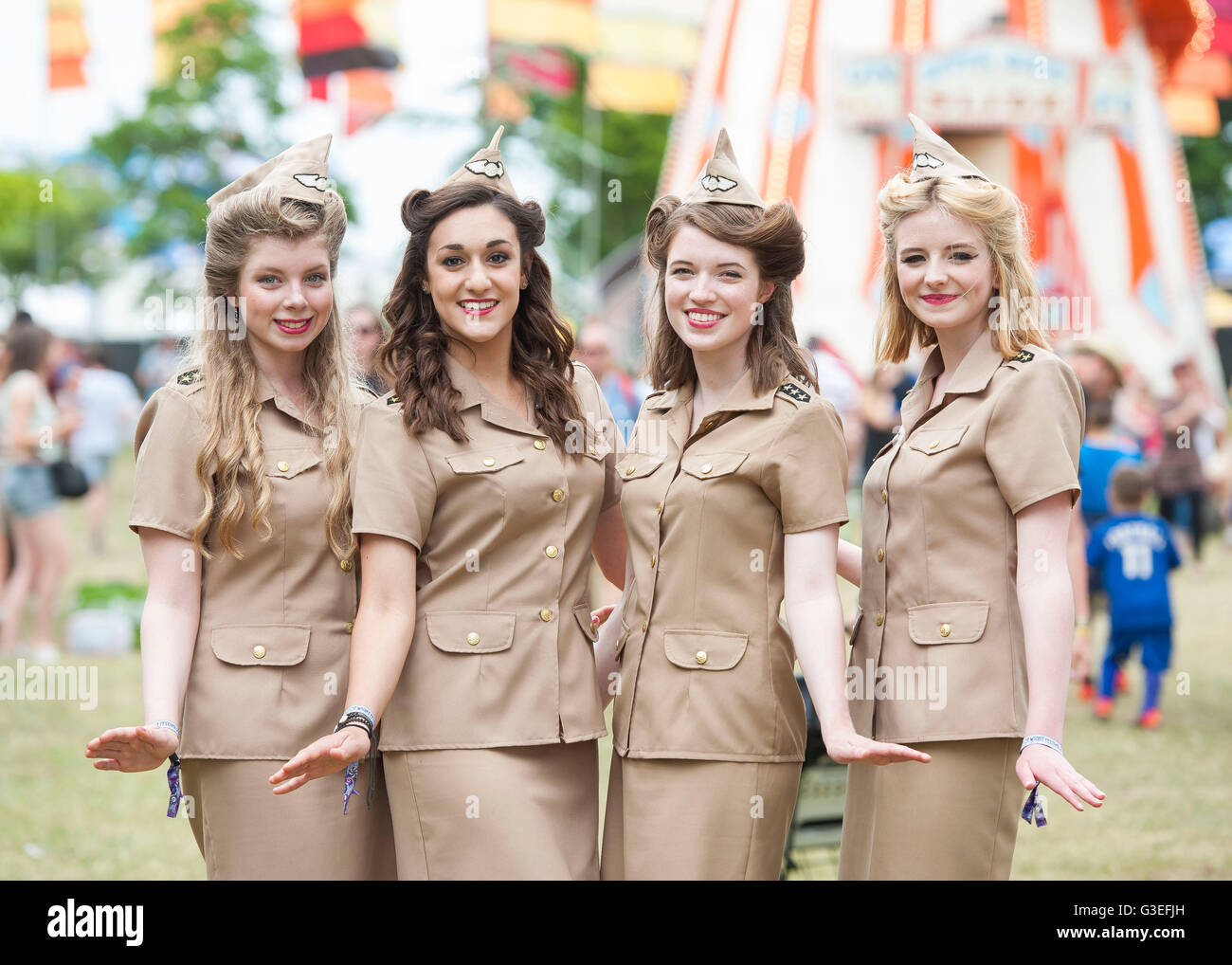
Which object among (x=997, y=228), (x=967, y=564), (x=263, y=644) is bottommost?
(x=263, y=644)

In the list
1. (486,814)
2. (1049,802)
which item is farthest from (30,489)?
(486,814)

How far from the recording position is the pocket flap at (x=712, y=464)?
3.36 metres

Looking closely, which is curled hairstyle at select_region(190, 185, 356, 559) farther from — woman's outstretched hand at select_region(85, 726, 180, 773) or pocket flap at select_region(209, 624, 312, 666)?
woman's outstretched hand at select_region(85, 726, 180, 773)

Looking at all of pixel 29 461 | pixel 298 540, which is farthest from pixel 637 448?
pixel 29 461

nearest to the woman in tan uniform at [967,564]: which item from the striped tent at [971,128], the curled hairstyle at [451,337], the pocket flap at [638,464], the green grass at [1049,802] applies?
the pocket flap at [638,464]

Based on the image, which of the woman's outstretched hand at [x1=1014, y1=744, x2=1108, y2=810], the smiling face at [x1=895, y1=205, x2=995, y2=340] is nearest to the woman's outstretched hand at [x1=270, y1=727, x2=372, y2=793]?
the woman's outstretched hand at [x1=1014, y1=744, x2=1108, y2=810]

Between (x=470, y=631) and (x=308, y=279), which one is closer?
(x=470, y=631)

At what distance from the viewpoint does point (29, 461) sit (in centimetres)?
1021

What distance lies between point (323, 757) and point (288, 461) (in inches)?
32.3

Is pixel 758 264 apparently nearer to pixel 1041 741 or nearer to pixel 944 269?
pixel 944 269

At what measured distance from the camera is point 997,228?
135 inches

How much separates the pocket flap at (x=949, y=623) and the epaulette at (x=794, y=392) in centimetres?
55

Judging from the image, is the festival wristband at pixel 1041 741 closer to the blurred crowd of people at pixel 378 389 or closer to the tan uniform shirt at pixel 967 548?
the tan uniform shirt at pixel 967 548

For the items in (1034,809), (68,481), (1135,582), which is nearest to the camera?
(1034,809)
